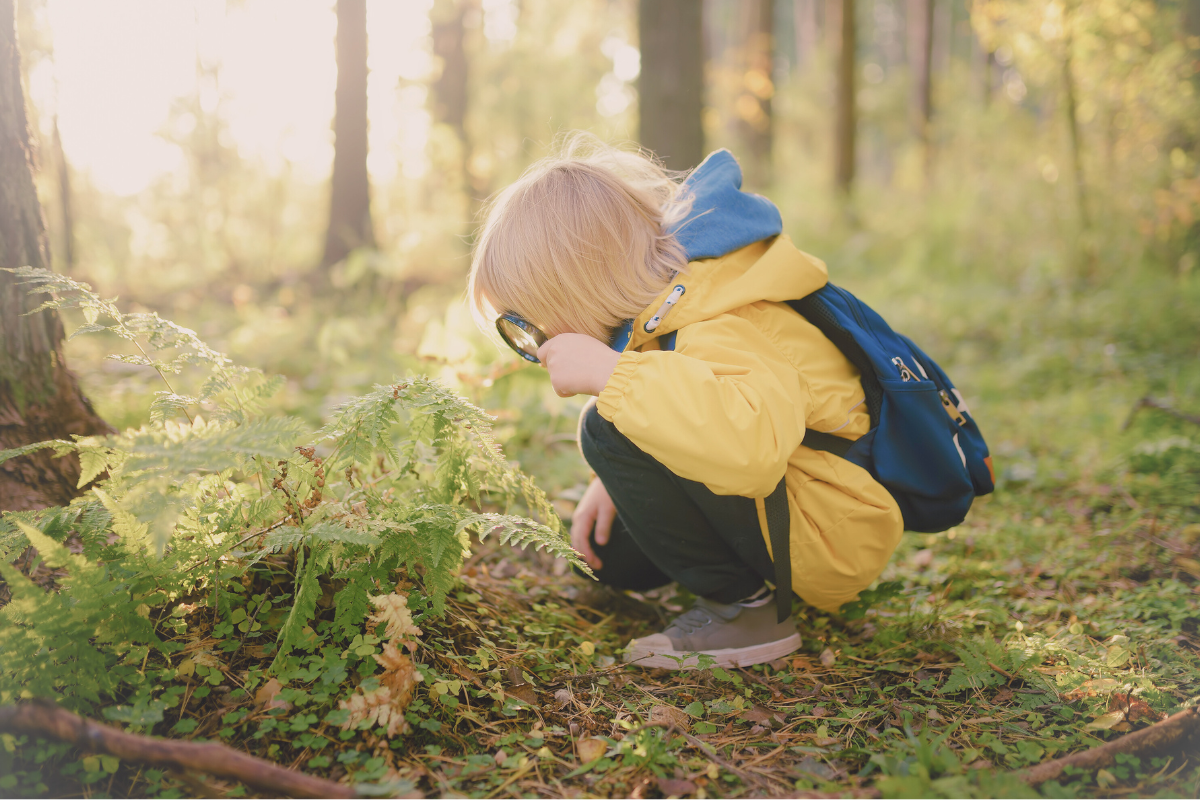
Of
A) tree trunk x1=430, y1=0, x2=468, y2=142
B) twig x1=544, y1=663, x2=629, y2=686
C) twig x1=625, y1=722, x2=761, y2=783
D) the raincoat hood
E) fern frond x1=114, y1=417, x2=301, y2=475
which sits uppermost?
tree trunk x1=430, y1=0, x2=468, y2=142

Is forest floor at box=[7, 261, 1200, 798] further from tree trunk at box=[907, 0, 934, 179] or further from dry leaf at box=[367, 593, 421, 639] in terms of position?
tree trunk at box=[907, 0, 934, 179]

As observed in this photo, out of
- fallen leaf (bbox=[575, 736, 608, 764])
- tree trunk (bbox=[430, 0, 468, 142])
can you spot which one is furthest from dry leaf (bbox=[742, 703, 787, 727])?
tree trunk (bbox=[430, 0, 468, 142])

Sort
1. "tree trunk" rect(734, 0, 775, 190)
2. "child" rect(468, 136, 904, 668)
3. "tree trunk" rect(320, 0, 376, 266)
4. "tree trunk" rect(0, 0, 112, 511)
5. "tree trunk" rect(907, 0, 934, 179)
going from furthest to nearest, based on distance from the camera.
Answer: "tree trunk" rect(907, 0, 934, 179), "tree trunk" rect(734, 0, 775, 190), "tree trunk" rect(320, 0, 376, 266), "tree trunk" rect(0, 0, 112, 511), "child" rect(468, 136, 904, 668)

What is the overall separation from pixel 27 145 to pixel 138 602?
158cm

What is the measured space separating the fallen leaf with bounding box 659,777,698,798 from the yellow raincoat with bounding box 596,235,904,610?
653 mm

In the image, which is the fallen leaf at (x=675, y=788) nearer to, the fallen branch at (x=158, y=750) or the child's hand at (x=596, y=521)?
the fallen branch at (x=158, y=750)

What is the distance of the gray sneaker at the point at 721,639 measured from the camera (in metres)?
2.11

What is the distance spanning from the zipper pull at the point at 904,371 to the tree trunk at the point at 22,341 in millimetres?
2445

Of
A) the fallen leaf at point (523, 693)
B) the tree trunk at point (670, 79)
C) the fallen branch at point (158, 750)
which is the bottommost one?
the fallen leaf at point (523, 693)

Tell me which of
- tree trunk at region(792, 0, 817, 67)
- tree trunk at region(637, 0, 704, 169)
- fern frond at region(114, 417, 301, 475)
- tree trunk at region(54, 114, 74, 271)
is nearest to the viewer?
fern frond at region(114, 417, 301, 475)

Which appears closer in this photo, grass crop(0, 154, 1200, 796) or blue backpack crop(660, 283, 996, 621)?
grass crop(0, 154, 1200, 796)

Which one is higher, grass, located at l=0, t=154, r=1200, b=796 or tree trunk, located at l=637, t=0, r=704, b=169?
tree trunk, located at l=637, t=0, r=704, b=169

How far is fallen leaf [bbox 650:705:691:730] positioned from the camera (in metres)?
1.77

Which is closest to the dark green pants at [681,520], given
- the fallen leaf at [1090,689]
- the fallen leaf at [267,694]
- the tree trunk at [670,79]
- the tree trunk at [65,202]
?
the fallen leaf at [1090,689]
